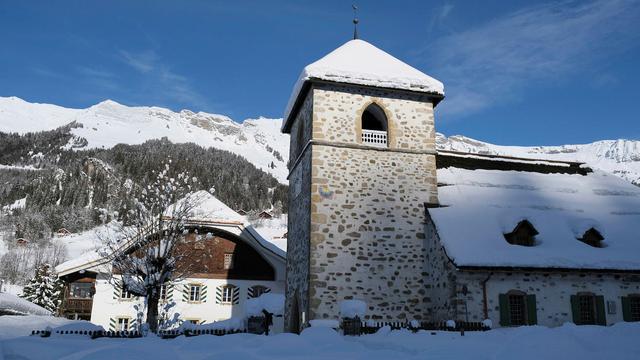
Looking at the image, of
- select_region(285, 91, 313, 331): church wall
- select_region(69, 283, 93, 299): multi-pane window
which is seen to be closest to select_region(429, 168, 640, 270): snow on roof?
select_region(285, 91, 313, 331): church wall

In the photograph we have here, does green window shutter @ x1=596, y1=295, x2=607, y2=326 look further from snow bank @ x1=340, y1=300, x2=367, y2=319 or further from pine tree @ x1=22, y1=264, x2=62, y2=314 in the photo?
pine tree @ x1=22, y1=264, x2=62, y2=314

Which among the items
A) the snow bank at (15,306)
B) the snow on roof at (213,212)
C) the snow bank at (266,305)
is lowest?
the snow bank at (15,306)

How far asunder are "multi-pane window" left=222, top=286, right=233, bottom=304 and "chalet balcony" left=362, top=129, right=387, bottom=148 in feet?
51.7

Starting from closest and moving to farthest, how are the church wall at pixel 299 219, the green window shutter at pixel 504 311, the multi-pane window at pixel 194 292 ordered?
the green window shutter at pixel 504 311 < the church wall at pixel 299 219 < the multi-pane window at pixel 194 292

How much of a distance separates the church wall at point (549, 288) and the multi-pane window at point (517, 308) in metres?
0.35

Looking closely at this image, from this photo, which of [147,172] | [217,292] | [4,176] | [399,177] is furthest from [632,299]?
[4,176]

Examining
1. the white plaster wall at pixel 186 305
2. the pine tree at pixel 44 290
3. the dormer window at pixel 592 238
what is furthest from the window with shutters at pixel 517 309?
the pine tree at pixel 44 290

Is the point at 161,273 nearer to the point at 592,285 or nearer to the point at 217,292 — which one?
the point at 217,292

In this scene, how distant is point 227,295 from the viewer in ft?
101

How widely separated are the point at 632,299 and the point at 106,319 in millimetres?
25462

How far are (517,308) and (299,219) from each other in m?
8.34

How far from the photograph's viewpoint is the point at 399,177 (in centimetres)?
1880

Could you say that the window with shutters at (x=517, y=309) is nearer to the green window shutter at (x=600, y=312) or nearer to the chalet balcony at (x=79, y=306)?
the green window shutter at (x=600, y=312)

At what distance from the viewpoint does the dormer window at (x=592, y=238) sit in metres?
18.1
